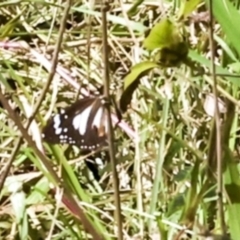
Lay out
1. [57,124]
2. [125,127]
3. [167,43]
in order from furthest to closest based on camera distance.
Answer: [125,127] → [57,124] → [167,43]

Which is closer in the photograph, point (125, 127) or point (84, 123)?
point (84, 123)

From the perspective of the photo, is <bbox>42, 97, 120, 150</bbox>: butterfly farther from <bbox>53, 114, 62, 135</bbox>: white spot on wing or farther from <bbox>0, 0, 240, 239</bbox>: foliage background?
<bbox>0, 0, 240, 239</bbox>: foliage background

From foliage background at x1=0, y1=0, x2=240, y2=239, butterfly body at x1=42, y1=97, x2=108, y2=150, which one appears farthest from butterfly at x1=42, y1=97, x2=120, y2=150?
foliage background at x1=0, y1=0, x2=240, y2=239

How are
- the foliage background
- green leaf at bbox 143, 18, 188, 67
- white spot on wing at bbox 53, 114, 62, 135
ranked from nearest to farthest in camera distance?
1. green leaf at bbox 143, 18, 188, 67
2. white spot on wing at bbox 53, 114, 62, 135
3. the foliage background

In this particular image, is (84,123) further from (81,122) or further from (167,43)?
(167,43)

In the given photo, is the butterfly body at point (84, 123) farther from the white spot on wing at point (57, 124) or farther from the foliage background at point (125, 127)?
the foliage background at point (125, 127)

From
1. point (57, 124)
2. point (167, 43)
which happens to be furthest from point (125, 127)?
point (167, 43)

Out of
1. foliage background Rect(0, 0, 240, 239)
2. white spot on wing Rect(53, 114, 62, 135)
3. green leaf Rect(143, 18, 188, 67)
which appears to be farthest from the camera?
foliage background Rect(0, 0, 240, 239)
